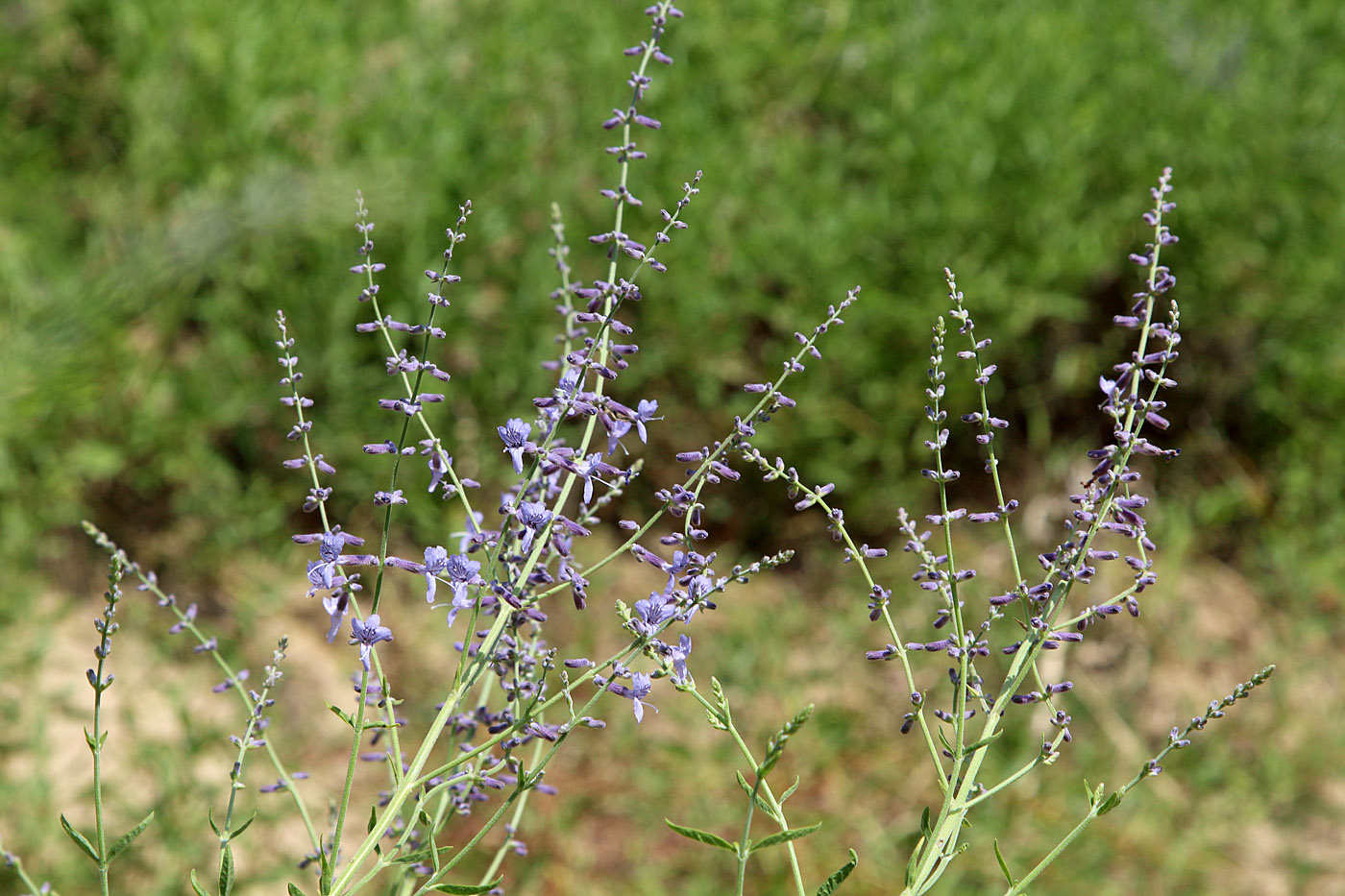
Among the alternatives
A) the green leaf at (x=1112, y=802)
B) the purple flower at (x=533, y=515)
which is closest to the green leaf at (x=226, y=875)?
the purple flower at (x=533, y=515)

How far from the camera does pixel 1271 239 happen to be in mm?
4309

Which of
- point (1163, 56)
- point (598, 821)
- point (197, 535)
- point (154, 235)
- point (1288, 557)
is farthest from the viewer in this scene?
point (1163, 56)

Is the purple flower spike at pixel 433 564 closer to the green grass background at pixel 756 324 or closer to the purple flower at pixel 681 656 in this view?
the purple flower at pixel 681 656

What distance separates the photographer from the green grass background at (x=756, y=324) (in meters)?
3.33

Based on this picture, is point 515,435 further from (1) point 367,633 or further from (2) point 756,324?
(2) point 756,324

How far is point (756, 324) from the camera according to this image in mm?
4301

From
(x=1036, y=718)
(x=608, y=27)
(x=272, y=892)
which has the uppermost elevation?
(x=608, y=27)

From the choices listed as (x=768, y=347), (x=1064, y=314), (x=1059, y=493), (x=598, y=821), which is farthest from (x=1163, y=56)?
(x=598, y=821)

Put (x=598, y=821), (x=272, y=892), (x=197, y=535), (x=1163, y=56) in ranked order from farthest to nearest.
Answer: (x=1163, y=56) < (x=197, y=535) < (x=598, y=821) < (x=272, y=892)

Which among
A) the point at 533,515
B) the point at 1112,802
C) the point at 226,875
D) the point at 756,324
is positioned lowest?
the point at 226,875

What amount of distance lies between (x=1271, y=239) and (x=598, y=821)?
317cm

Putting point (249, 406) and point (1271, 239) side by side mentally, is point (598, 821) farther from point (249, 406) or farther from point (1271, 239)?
point (1271, 239)

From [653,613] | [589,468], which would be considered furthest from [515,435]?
[653,613]

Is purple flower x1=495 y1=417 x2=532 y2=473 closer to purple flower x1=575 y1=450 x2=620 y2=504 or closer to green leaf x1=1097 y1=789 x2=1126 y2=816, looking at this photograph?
purple flower x1=575 y1=450 x2=620 y2=504
